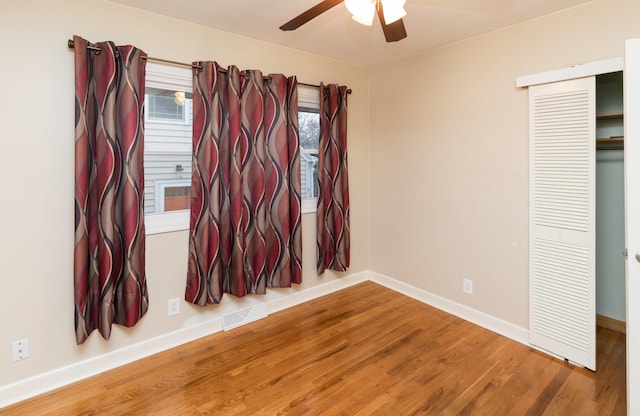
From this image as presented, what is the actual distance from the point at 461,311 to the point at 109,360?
9.19 ft

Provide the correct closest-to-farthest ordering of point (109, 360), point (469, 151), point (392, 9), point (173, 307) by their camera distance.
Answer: point (392, 9) → point (109, 360) → point (173, 307) → point (469, 151)

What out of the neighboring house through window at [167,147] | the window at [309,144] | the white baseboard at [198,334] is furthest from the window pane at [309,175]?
the neighboring house through window at [167,147]

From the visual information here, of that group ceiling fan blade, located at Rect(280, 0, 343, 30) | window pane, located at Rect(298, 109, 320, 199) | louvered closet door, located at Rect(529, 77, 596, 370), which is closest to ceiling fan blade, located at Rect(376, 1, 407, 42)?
ceiling fan blade, located at Rect(280, 0, 343, 30)

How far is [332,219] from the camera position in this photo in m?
3.41

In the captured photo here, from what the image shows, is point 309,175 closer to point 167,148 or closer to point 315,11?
point 167,148

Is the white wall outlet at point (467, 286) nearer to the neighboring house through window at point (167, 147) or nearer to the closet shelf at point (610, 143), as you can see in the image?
the closet shelf at point (610, 143)

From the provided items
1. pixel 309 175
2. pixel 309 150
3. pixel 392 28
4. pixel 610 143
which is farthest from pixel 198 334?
pixel 610 143

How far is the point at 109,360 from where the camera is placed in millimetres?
2227

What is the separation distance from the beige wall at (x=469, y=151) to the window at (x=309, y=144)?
743 mm

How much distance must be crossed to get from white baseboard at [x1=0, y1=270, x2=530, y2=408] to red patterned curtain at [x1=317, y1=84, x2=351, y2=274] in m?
0.35

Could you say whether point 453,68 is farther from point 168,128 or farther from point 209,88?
point 168,128

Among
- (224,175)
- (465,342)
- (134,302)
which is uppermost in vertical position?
(224,175)

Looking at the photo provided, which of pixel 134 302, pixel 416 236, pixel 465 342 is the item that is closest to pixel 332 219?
pixel 416 236

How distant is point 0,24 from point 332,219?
8.98ft
